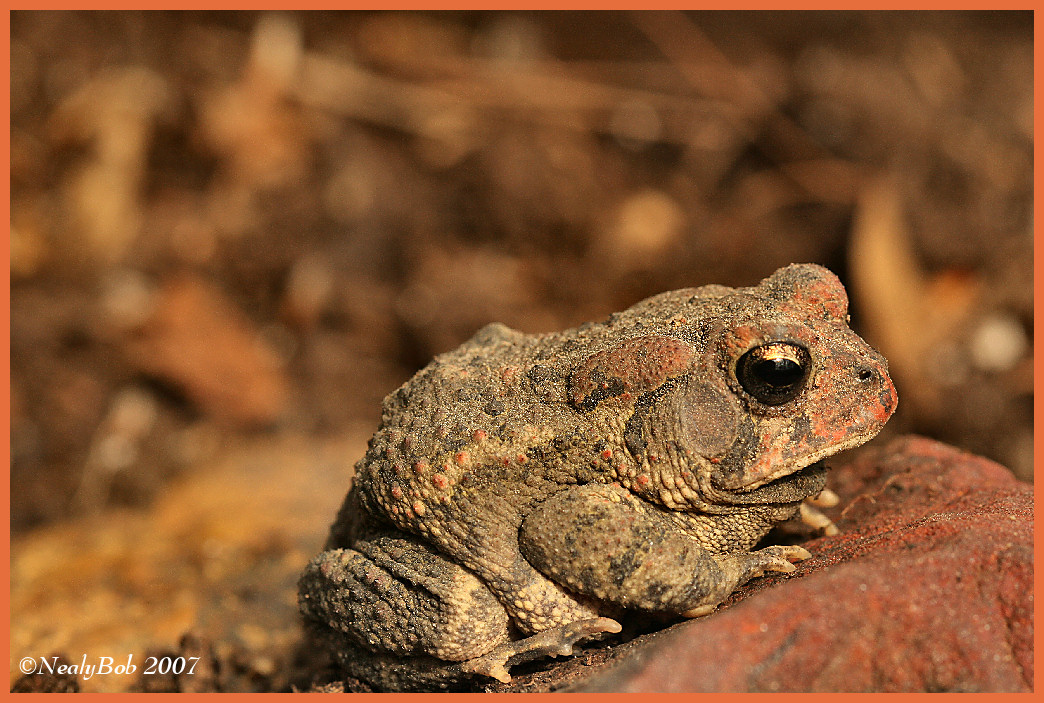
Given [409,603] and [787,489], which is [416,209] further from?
[787,489]

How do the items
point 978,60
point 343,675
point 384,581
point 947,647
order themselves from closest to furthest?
1. point 947,647
2. point 384,581
3. point 343,675
4. point 978,60

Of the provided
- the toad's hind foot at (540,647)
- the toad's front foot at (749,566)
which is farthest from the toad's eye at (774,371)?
the toad's hind foot at (540,647)

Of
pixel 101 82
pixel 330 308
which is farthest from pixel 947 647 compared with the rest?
pixel 101 82

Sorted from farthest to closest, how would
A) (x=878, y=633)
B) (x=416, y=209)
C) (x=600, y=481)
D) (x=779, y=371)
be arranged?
(x=416, y=209)
(x=600, y=481)
(x=779, y=371)
(x=878, y=633)

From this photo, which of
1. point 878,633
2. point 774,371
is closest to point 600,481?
point 774,371

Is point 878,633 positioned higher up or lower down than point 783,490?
lower down

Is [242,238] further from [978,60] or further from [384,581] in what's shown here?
[978,60]
